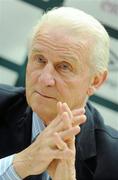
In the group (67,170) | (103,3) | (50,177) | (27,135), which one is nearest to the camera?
(67,170)

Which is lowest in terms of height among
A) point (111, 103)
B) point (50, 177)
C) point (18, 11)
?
point (111, 103)

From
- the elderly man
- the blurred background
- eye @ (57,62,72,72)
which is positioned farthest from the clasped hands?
the blurred background

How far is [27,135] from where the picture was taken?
173cm

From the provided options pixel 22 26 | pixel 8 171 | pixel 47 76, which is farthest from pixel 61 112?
pixel 22 26

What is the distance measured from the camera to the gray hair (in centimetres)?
154

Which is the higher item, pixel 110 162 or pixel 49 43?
pixel 49 43

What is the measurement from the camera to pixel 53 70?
1524mm

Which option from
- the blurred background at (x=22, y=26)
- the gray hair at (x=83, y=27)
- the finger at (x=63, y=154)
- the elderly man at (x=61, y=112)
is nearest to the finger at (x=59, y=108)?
the elderly man at (x=61, y=112)

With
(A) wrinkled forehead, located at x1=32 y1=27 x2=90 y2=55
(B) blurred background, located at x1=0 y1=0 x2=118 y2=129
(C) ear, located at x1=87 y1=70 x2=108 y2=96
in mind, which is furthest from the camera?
(B) blurred background, located at x1=0 y1=0 x2=118 y2=129

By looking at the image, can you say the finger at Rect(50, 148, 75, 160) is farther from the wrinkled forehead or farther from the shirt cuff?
the wrinkled forehead

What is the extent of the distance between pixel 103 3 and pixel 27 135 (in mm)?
1625

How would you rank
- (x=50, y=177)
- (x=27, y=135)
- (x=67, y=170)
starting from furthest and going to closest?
(x=27, y=135) < (x=50, y=177) < (x=67, y=170)

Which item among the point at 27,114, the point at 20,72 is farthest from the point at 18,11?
the point at 27,114

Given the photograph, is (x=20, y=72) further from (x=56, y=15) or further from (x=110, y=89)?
(x=56, y=15)
